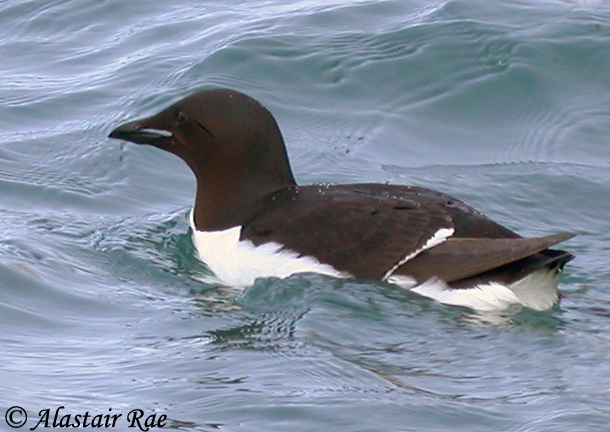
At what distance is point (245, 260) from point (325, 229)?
0.43m

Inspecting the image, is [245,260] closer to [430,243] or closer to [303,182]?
[430,243]

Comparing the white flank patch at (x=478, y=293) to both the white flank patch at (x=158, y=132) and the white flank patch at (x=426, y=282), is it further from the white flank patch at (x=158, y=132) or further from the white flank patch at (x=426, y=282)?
the white flank patch at (x=158, y=132)

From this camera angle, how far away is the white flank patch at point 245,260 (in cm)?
561

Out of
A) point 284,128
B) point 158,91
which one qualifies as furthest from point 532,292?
point 158,91

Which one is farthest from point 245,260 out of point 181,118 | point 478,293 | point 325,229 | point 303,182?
point 303,182

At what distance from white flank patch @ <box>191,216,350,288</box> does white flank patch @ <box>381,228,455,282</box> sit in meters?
0.20

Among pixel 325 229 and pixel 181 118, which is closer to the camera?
pixel 325 229

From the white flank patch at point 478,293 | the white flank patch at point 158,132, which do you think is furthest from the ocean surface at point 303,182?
the white flank patch at point 158,132

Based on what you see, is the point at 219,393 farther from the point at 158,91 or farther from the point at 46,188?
the point at 158,91

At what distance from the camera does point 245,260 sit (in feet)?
18.9

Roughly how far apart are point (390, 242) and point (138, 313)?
1157 mm

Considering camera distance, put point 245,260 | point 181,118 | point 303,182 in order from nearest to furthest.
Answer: point 245,260
point 181,118
point 303,182

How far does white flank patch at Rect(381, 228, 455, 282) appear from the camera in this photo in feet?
18.1

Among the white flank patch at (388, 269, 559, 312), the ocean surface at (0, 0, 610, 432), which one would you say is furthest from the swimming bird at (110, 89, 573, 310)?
the ocean surface at (0, 0, 610, 432)
